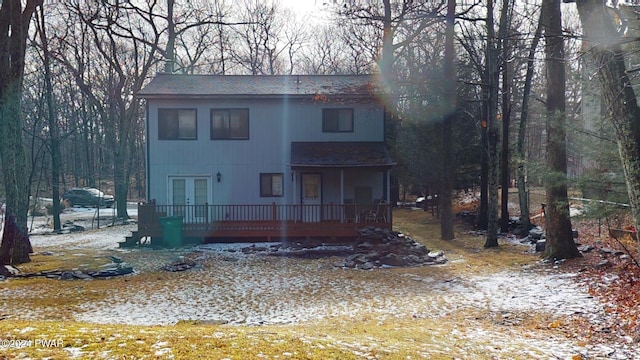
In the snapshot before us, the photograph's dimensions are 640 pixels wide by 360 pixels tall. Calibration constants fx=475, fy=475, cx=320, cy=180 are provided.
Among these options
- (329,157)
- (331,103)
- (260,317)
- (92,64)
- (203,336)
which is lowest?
(260,317)

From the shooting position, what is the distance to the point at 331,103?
19.4 meters

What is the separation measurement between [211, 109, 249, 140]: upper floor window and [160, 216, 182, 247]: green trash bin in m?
3.81

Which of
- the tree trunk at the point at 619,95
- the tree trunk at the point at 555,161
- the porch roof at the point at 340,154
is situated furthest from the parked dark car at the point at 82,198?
the tree trunk at the point at 619,95

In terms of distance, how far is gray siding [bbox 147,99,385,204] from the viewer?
19047mm

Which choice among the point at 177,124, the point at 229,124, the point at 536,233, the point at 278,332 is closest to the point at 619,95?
the point at 278,332

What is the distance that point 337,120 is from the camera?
19.7 meters

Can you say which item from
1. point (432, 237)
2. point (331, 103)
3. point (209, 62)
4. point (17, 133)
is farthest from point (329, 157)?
point (209, 62)

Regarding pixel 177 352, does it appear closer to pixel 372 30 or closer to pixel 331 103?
pixel 331 103

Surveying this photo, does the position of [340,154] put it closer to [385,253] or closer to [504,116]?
[385,253]

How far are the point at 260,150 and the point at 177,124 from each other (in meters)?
3.47

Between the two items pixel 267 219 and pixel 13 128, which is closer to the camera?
pixel 13 128

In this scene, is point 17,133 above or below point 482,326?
above

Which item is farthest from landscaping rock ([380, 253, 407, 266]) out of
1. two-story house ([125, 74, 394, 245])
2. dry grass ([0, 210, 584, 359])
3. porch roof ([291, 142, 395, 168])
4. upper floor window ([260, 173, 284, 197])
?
upper floor window ([260, 173, 284, 197])

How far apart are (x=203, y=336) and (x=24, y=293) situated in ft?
22.7
